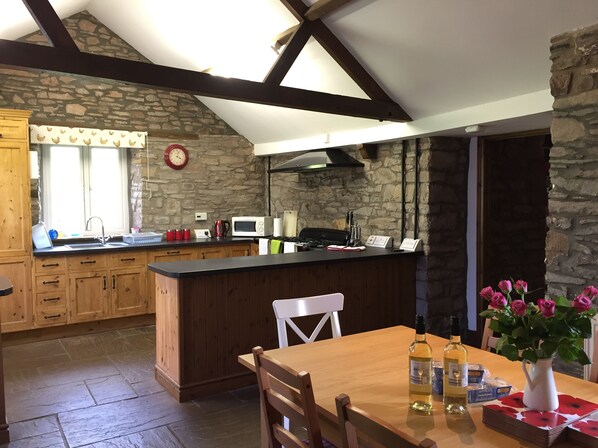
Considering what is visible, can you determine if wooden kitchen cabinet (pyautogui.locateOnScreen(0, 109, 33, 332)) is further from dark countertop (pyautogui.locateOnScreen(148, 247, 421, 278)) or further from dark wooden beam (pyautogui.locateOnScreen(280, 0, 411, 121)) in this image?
dark wooden beam (pyautogui.locateOnScreen(280, 0, 411, 121))

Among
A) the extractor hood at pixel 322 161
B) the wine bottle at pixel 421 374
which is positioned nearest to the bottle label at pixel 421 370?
the wine bottle at pixel 421 374

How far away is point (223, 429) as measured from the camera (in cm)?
309

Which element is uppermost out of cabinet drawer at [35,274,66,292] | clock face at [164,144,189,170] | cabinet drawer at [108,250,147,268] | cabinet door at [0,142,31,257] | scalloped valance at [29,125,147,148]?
scalloped valance at [29,125,147,148]

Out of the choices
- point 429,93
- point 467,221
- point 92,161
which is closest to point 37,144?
point 92,161

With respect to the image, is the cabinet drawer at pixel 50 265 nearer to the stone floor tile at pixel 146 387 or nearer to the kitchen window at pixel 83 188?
the kitchen window at pixel 83 188

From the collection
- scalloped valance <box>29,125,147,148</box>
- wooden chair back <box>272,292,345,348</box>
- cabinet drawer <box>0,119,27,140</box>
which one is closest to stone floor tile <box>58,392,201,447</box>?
wooden chair back <box>272,292,345,348</box>

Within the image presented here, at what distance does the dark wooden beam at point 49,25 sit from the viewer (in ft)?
10.1

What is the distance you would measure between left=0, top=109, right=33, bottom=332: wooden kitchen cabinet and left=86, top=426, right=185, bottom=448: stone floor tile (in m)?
2.55

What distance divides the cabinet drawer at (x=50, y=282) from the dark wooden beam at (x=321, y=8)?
11.4 ft

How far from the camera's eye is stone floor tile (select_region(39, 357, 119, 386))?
3908mm

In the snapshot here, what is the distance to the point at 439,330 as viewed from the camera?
4.91 metres

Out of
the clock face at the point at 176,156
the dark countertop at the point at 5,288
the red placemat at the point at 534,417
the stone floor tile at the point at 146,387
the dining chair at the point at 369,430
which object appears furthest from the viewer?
the clock face at the point at 176,156

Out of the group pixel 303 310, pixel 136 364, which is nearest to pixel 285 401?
pixel 303 310

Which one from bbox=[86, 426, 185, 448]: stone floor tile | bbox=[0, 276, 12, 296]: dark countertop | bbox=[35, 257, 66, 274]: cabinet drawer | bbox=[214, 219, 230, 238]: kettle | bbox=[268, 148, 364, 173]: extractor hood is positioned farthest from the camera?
bbox=[214, 219, 230, 238]: kettle
